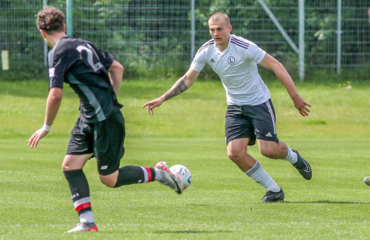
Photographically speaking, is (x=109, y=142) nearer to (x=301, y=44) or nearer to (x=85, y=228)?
(x=85, y=228)

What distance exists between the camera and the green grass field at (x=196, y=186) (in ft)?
17.3

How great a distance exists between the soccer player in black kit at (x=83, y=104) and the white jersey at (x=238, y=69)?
1.88 m

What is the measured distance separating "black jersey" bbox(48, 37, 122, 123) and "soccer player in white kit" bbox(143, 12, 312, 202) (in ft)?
5.27

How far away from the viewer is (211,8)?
21766 millimetres

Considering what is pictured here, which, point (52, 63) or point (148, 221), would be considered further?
point (148, 221)

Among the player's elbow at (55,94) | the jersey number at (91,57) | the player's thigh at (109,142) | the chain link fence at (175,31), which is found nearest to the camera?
the player's elbow at (55,94)

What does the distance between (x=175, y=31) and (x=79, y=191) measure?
16.8 meters

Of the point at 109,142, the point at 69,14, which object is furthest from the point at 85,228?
the point at 69,14

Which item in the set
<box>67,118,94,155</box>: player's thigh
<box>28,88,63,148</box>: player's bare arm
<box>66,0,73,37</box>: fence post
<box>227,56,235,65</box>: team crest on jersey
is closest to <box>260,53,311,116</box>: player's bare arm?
<box>227,56,235,65</box>: team crest on jersey

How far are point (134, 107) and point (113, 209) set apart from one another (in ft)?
43.6

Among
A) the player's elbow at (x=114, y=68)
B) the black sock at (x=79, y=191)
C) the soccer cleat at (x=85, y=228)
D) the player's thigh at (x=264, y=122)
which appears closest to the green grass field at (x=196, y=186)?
A: the soccer cleat at (x=85, y=228)

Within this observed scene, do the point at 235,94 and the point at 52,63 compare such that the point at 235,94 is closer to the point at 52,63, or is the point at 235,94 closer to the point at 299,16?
the point at 52,63

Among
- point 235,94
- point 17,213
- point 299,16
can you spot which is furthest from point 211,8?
point 17,213

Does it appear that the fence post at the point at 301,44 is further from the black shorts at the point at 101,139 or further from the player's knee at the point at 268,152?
the black shorts at the point at 101,139
